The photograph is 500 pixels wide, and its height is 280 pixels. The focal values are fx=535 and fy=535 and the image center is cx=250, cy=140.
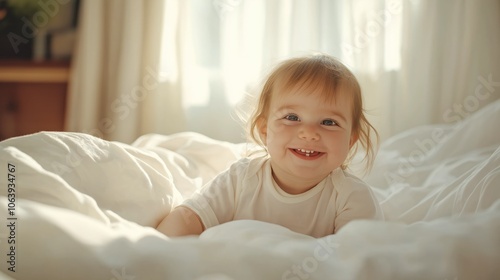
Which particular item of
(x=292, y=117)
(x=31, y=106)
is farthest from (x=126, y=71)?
(x=292, y=117)

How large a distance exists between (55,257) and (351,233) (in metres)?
0.37

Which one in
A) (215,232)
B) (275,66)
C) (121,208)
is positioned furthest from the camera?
(275,66)

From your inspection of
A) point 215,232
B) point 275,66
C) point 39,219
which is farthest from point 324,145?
point 39,219

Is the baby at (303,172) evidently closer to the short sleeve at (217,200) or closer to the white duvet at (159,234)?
the short sleeve at (217,200)

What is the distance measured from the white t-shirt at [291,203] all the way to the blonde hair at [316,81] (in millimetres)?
128

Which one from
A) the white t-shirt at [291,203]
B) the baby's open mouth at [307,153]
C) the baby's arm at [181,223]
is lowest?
the baby's arm at [181,223]

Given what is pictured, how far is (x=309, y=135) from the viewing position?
104 cm

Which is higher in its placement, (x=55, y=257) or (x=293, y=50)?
(x=293, y=50)

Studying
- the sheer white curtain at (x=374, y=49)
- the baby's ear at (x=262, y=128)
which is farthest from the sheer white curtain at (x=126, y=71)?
the baby's ear at (x=262, y=128)

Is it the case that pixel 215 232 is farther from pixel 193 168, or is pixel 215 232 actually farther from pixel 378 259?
pixel 193 168

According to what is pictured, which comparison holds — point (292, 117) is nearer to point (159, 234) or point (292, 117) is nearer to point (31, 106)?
point (159, 234)

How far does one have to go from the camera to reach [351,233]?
2.29 ft

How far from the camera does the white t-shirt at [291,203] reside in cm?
106

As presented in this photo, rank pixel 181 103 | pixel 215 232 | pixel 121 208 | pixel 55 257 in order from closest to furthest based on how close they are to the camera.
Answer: pixel 55 257, pixel 215 232, pixel 121 208, pixel 181 103
